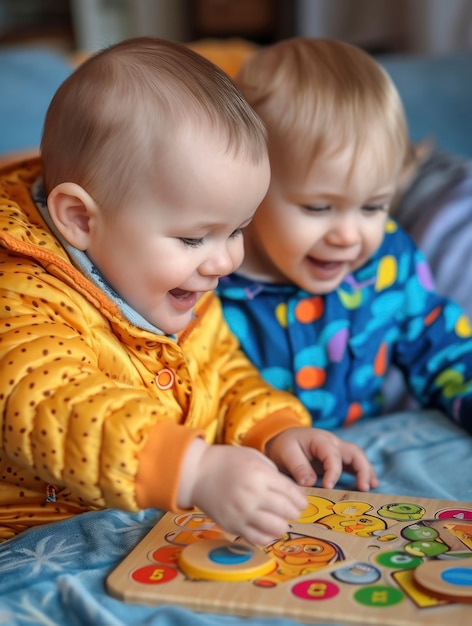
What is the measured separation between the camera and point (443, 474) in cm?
90

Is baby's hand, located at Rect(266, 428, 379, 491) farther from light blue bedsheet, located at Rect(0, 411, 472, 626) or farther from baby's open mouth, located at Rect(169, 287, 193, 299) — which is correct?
baby's open mouth, located at Rect(169, 287, 193, 299)

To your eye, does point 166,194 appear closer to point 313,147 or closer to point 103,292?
point 103,292

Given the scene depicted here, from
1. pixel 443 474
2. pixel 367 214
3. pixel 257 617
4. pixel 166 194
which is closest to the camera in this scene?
pixel 257 617

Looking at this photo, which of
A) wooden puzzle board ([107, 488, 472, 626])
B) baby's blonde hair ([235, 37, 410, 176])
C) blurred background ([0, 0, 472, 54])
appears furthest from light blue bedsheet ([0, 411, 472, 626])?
blurred background ([0, 0, 472, 54])

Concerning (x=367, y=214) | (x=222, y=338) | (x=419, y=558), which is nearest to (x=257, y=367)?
(x=222, y=338)

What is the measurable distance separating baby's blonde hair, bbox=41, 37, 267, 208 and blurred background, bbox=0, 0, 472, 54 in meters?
1.35

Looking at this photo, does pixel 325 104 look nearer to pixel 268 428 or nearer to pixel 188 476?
pixel 268 428

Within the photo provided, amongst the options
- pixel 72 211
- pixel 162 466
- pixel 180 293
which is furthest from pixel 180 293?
pixel 162 466

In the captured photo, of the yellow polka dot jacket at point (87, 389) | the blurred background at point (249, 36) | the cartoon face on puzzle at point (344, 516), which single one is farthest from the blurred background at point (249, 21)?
the cartoon face on puzzle at point (344, 516)

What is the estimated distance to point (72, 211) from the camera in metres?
0.78

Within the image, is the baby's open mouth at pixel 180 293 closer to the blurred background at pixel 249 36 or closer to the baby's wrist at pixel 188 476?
the baby's wrist at pixel 188 476

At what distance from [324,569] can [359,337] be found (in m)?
0.47

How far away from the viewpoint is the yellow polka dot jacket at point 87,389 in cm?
65

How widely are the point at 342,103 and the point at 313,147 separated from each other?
0.06 m
